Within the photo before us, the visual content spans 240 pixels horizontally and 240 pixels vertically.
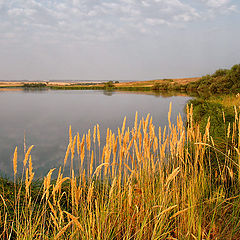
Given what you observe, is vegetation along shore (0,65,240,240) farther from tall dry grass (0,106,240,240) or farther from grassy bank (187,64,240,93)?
grassy bank (187,64,240,93)

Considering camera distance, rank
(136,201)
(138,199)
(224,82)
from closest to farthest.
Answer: (138,199) → (136,201) → (224,82)

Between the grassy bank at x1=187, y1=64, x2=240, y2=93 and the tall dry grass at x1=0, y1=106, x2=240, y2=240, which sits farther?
the grassy bank at x1=187, y1=64, x2=240, y2=93

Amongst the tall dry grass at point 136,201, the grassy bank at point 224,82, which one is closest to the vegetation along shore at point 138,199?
the tall dry grass at point 136,201

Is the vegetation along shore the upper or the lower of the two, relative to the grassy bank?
lower

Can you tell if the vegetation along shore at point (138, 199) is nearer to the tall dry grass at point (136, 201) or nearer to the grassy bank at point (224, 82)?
the tall dry grass at point (136, 201)

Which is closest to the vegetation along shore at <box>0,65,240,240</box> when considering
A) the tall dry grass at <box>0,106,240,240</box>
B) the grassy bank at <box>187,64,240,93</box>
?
the tall dry grass at <box>0,106,240,240</box>

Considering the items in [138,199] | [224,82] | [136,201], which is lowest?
[136,201]

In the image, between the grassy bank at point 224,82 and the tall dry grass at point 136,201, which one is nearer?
the tall dry grass at point 136,201

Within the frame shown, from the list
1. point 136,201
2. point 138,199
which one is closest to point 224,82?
point 136,201

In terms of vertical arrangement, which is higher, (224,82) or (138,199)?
(224,82)

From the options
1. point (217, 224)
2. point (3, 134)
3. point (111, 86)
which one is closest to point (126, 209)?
point (217, 224)

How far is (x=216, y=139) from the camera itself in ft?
16.5

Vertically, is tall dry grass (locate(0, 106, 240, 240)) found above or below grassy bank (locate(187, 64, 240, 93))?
below

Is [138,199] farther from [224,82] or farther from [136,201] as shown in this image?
[224,82]
